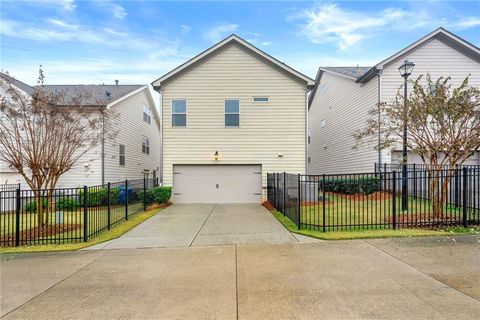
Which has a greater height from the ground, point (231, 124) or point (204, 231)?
point (231, 124)

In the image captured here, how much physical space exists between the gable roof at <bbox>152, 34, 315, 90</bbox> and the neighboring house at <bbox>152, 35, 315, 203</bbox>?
0.18ft

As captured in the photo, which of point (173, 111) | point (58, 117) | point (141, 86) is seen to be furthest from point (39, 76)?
point (141, 86)

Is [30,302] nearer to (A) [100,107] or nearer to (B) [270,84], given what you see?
(A) [100,107]

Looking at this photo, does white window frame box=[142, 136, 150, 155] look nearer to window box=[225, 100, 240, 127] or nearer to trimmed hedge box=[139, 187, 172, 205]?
trimmed hedge box=[139, 187, 172, 205]

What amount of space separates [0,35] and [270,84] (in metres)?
11.3

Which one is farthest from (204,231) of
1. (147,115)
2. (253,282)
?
(147,115)

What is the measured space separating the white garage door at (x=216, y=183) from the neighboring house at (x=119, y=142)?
3.82 metres

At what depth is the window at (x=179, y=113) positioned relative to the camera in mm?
15453

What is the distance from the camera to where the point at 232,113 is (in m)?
15.5

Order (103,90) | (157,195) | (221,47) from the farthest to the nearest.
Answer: (103,90) → (221,47) → (157,195)

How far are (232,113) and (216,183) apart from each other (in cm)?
385

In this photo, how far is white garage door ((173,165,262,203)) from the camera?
50.9 feet

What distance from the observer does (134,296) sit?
162 inches

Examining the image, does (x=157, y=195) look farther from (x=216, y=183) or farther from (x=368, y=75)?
(x=368, y=75)
